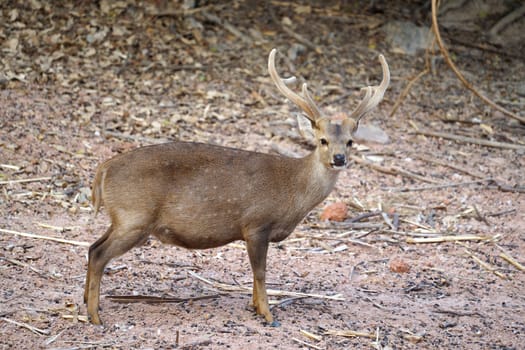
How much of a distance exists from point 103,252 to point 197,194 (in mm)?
793

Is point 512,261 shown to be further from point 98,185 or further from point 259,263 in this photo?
point 98,185

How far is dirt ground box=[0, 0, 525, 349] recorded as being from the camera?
19.5ft

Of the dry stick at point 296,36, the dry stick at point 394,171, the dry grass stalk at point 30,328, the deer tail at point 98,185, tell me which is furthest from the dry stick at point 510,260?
the dry stick at point 296,36

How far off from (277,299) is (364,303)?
742mm

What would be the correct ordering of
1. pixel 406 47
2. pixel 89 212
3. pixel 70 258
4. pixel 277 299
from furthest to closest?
pixel 406 47
pixel 89 212
pixel 70 258
pixel 277 299

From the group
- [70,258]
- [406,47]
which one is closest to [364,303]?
[70,258]

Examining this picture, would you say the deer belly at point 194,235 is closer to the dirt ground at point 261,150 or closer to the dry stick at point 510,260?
the dirt ground at point 261,150

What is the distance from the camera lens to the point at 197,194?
5809 mm

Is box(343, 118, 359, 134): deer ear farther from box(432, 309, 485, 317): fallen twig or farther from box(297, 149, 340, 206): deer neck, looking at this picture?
box(432, 309, 485, 317): fallen twig

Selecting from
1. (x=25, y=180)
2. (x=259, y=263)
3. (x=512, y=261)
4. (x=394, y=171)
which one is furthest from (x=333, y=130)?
(x=394, y=171)

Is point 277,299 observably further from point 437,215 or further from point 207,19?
point 207,19

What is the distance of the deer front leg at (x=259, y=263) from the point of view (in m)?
5.90

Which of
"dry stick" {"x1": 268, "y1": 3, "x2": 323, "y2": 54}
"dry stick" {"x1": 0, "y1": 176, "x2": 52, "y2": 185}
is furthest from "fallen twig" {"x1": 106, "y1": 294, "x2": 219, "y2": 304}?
"dry stick" {"x1": 268, "y1": 3, "x2": 323, "y2": 54}

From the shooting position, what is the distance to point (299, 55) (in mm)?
12680
